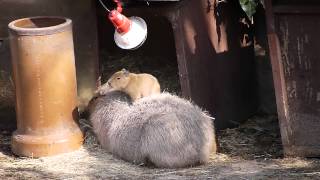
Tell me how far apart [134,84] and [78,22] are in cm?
78

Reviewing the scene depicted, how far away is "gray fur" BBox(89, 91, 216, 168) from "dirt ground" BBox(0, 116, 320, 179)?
79mm

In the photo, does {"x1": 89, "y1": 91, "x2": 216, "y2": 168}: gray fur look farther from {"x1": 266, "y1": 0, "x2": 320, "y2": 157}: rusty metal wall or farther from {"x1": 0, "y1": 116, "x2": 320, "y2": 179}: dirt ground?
{"x1": 266, "y1": 0, "x2": 320, "y2": 157}: rusty metal wall

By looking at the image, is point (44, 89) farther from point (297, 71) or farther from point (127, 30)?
point (297, 71)

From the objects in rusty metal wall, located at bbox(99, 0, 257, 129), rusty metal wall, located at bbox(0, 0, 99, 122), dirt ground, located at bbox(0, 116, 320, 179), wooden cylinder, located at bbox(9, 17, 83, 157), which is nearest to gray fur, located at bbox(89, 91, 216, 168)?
dirt ground, located at bbox(0, 116, 320, 179)

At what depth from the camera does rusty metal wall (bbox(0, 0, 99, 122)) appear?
644cm

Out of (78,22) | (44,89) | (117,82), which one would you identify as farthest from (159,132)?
(78,22)

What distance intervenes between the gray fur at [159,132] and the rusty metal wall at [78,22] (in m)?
0.58

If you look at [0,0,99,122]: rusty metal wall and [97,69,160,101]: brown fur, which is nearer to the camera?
[97,69,160,101]: brown fur

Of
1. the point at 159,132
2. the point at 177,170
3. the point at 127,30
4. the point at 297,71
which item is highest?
the point at 127,30

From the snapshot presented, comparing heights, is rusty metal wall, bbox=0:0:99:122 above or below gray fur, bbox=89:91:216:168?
above

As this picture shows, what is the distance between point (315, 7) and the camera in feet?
18.1

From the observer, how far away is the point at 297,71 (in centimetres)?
576

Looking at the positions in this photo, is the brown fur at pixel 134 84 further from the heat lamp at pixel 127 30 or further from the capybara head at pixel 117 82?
the heat lamp at pixel 127 30

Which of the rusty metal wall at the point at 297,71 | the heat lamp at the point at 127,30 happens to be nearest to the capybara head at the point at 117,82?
the heat lamp at the point at 127,30
